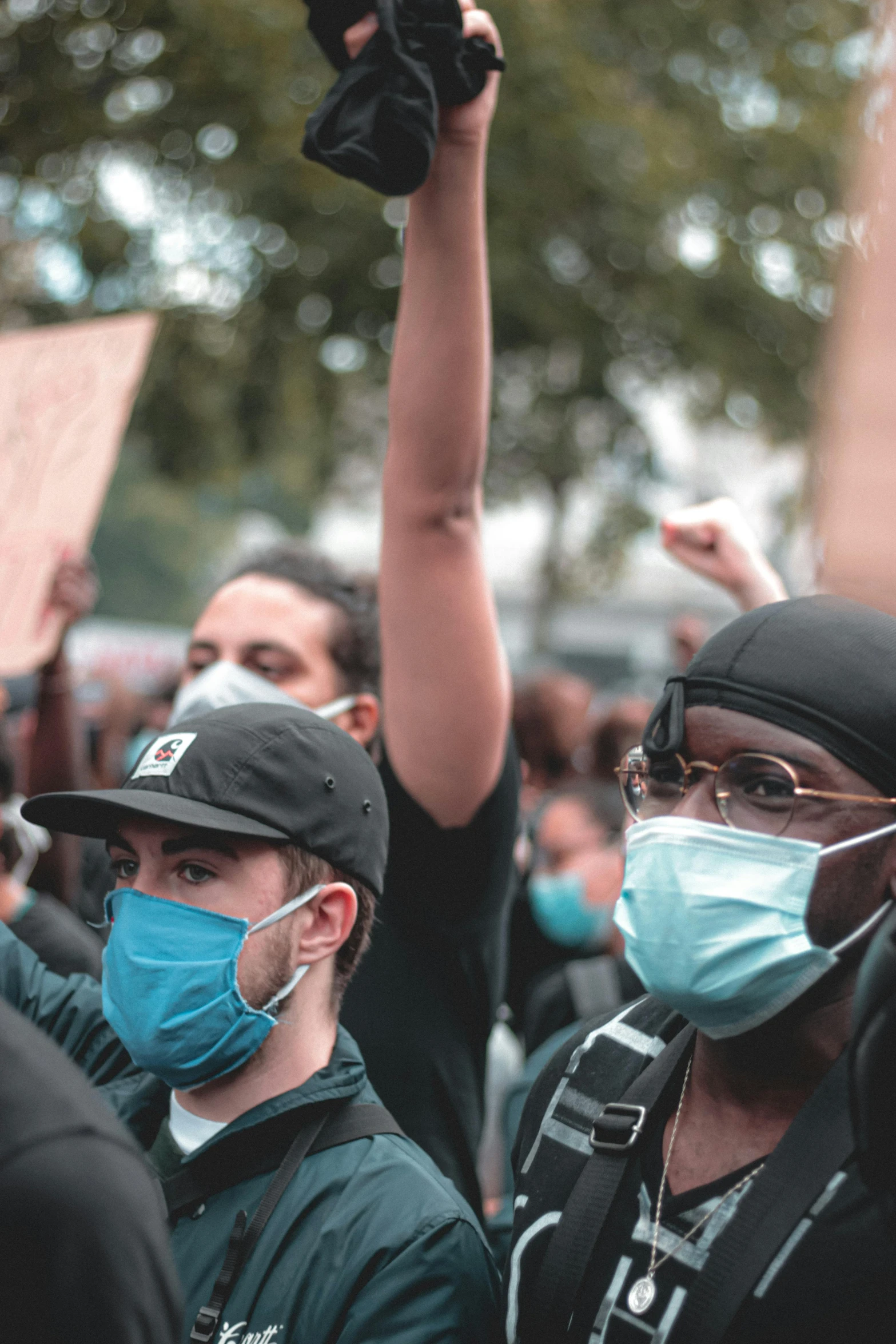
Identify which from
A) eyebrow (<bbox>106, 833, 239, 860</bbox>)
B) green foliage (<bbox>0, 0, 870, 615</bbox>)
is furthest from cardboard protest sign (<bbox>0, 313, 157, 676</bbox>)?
green foliage (<bbox>0, 0, 870, 615</bbox>)

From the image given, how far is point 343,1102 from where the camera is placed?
77.4 inches

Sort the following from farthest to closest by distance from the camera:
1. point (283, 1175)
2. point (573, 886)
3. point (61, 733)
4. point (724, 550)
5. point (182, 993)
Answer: point (573, 886), point (61, 733), point (724, 550), point (182, 993), point (283, 1175)

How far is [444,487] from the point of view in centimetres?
209

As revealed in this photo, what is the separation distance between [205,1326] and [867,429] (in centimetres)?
132

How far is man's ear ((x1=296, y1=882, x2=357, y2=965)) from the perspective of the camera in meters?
2.06

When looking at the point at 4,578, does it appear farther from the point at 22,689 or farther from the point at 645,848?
the point at 645,848

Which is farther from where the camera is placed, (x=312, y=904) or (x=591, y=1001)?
(x=591, y=1001)

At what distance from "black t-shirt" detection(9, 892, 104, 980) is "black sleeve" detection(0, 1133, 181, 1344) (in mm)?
1838

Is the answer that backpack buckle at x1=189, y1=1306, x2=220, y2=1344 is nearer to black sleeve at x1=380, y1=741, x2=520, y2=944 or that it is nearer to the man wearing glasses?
the man wearing glasses

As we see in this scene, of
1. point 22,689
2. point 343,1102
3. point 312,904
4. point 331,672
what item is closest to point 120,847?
point 312,904

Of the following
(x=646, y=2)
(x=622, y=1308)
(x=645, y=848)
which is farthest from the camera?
(x=646, y=2)

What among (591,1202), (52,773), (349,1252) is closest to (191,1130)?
(349,1252)

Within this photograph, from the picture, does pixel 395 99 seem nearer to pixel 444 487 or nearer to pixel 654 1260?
pixel 444 487

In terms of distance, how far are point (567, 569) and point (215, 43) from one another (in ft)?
45.5
